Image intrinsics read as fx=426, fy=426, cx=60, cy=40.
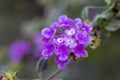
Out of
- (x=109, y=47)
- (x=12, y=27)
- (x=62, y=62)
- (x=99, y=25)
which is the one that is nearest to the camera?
(x=62, y=62)

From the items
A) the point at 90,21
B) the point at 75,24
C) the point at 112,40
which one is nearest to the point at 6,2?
the point at 112,40

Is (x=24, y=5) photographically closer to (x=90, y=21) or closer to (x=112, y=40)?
(x=112, y=40)

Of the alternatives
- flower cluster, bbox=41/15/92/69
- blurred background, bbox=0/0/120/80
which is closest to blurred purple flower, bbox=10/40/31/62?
blurred background, bbox=0/0/120/80

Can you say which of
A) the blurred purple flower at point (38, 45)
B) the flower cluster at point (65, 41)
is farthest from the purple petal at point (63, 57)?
the blurred purple flower at point (38, 45)

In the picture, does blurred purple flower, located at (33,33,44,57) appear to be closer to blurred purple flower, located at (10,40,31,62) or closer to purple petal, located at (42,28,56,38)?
blurred purple flower, located at (10,40,31,62)

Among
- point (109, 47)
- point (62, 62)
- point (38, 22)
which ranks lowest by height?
point (62, 62)
